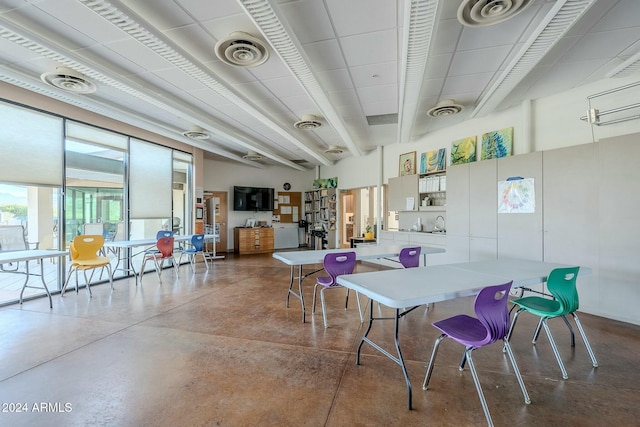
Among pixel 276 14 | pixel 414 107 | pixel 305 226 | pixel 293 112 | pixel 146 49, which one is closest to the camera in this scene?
pixel 276 14

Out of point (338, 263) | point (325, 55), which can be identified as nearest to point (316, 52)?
point (325, 55)

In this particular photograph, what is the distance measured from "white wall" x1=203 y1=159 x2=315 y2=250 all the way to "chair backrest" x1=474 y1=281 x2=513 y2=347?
8.95 m

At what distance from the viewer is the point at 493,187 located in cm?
465

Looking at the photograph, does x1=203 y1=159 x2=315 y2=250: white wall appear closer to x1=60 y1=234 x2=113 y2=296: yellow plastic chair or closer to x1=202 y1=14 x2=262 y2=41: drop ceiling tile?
x1=60 y1=234 x2=113 y2=296: yellow plastic chair

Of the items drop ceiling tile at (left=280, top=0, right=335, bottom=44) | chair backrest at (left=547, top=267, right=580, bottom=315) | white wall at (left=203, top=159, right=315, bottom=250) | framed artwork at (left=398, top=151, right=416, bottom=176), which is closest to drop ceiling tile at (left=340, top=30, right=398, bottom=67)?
drop ceiling tile at (left=280, top=0, right=335, bottom=44)

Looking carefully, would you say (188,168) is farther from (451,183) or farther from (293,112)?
(451,183)

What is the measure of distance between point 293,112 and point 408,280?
375cm

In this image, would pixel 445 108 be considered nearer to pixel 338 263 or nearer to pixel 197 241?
pixel 338 263

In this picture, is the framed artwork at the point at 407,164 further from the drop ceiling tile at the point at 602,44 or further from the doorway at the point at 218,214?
the doorway at the point at 218,214

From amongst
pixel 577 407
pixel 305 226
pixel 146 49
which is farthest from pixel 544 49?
pixel 305 226

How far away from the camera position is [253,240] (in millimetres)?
9484

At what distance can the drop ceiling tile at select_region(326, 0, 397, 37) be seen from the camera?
7.84 ft

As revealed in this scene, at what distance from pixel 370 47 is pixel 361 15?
0.54 meters

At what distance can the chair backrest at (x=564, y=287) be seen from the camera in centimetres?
233
